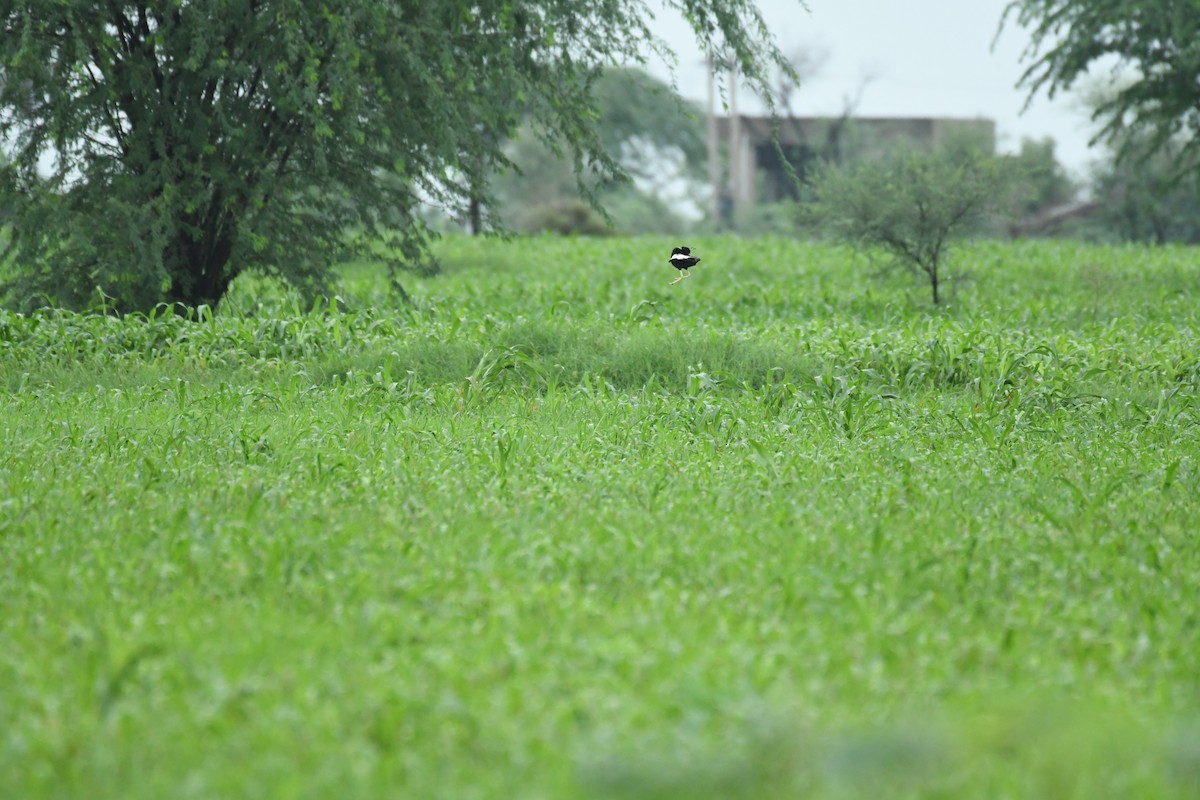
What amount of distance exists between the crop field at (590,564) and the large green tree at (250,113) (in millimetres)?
1694

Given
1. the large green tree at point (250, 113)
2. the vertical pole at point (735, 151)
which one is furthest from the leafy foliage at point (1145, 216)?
the large green tree at point (250, 113)

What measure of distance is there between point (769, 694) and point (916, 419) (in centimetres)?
469

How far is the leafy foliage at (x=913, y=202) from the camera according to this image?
14266 millimetres

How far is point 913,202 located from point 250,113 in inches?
283

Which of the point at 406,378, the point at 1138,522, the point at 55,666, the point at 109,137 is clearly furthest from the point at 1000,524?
the point at 109,137

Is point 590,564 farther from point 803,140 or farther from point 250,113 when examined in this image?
point 803,140

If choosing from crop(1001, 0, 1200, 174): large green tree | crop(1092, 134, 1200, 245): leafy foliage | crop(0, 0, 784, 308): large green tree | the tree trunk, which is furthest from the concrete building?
the tree trunk

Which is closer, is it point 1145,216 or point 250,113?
point 250,113

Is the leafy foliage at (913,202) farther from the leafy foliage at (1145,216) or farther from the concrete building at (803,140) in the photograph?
the concrete building at (803,140)

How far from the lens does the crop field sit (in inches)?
123

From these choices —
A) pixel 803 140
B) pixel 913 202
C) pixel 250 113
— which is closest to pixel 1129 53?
pixel 913 202

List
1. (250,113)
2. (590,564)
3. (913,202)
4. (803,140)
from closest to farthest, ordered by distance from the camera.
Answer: (590,564) < (250,113) < (913,202) < (803,140)

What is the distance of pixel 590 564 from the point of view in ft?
15.7

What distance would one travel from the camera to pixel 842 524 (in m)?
5.36
